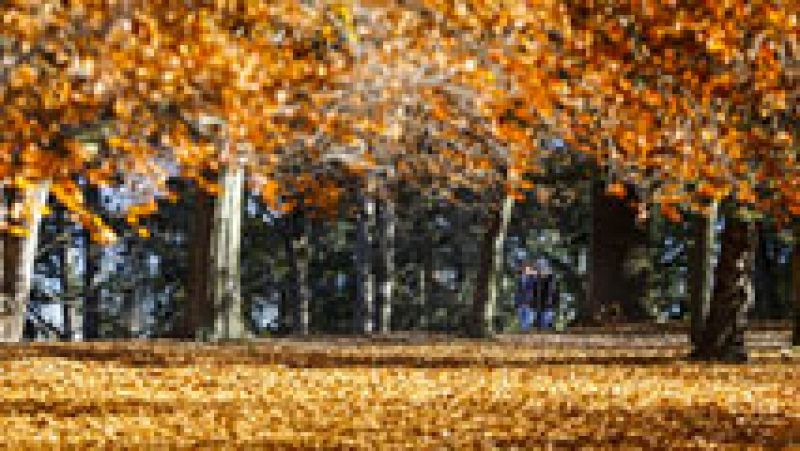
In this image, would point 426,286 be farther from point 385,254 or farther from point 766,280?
point 766,280

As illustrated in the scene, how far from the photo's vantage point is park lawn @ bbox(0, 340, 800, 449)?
11.5 metres

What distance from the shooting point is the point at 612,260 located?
34.0 m

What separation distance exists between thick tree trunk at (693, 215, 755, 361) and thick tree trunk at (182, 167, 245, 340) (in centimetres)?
832

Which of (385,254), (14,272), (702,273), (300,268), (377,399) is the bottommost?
(377,399)

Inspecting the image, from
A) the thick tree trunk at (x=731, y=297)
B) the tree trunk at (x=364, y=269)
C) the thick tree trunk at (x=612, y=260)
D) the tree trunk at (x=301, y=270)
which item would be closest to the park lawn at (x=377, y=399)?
the thick tree trunk at (x=731, y=297)

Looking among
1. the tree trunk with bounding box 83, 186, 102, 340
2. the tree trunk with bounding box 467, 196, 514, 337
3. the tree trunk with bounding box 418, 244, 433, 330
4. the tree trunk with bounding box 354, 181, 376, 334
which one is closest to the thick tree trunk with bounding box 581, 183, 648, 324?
the tree trunk with bounding box 467, 196, 514, 337

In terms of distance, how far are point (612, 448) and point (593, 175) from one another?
785 inches

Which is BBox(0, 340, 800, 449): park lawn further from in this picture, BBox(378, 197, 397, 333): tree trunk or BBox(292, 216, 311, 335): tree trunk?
BBox(292, 216, 311, 335): tree trunk

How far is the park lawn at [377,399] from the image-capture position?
454 inches

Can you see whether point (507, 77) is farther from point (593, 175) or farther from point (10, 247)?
point (593, 175)

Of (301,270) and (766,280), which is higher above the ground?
(301,270)

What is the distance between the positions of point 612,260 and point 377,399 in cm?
2060

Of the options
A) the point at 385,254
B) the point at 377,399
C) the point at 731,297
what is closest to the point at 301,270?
the point at 385,254

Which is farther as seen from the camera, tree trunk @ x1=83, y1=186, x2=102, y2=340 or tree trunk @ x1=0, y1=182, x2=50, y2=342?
tree trunk @ x1=83, y1=186, x2=102, y2=340
